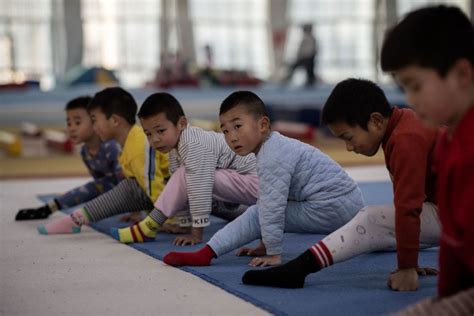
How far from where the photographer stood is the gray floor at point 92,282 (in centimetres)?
219

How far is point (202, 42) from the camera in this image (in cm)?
1831

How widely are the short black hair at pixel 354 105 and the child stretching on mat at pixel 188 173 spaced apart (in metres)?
0.92

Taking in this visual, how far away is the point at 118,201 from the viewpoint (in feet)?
12.1

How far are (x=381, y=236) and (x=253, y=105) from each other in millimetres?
673

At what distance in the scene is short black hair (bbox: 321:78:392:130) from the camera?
231cm

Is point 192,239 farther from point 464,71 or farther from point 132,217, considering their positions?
point 464,71

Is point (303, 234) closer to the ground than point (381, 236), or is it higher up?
closer to the ground

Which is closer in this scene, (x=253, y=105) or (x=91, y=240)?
(x=253, y=105)

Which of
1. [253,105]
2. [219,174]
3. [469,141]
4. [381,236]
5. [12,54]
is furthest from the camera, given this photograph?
[12,54]

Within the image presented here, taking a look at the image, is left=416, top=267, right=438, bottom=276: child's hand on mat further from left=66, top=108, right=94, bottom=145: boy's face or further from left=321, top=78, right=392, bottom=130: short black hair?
left=66, top=108, right=94, bottom=145: boy's face

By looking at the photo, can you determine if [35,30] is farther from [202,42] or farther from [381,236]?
[381,236]

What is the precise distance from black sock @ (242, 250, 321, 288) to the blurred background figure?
11.7m

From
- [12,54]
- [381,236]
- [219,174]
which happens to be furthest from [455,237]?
[12,54]

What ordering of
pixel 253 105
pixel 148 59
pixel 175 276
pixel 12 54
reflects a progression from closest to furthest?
1. pixel 175 276
2. pixel 253 105
3. pixel 12 54
4. pixel 148 59
